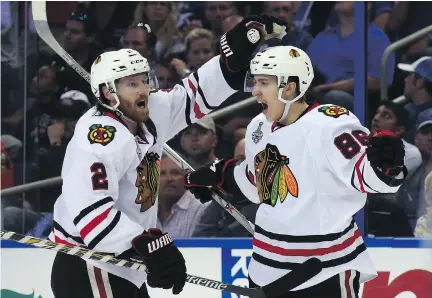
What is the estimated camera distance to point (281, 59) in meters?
2.87

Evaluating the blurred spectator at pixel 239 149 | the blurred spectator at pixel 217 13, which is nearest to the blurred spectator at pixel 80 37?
the blurred spectator at pixel 217 13

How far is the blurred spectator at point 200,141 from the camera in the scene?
4191mm

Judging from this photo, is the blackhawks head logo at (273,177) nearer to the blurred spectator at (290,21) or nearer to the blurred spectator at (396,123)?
the blurred spectator at (396,123)

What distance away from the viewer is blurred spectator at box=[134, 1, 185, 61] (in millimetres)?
4449

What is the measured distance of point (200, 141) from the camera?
423 cm

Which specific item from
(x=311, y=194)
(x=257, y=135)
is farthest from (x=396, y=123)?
(x=311, y=194)

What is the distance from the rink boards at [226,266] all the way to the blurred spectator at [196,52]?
88 cm

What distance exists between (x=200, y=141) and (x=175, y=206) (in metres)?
0.30

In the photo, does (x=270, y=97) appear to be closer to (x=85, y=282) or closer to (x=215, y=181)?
(x=215, y=181)

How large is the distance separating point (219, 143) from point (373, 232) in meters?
0.77

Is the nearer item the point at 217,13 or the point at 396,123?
the point at 396,123

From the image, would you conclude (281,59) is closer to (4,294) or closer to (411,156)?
(411,156)

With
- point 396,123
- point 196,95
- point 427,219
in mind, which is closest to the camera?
point 196,95

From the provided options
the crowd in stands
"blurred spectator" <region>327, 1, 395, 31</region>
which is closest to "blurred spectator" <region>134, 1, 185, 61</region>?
the crowd in stands
